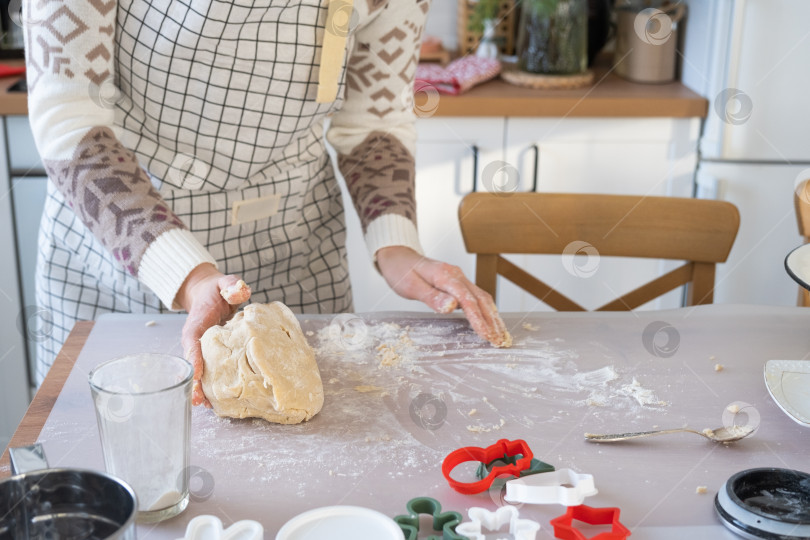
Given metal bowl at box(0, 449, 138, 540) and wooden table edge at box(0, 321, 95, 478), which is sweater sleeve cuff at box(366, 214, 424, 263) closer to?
wooden table edge at box(0, 321, 95, 478)

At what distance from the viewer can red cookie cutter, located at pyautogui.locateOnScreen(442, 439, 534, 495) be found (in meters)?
0.76

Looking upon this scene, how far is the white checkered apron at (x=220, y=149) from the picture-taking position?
1.12m

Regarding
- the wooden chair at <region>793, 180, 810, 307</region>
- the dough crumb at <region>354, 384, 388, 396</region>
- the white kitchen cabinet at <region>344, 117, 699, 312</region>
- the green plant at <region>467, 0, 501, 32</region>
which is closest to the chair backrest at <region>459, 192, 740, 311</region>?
the wooden chair at <region>793, 180, 810, 307</region>

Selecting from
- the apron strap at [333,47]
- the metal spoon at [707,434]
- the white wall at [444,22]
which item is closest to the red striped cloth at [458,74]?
the white wall at [444,22]

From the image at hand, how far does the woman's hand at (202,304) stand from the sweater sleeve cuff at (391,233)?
28cm

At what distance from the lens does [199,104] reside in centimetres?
117

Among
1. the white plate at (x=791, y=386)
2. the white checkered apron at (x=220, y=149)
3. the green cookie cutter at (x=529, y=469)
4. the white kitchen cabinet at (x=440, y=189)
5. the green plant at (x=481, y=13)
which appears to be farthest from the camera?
the green plant at (x=481, y=13)

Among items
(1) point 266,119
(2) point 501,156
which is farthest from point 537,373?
(2) point 501,156

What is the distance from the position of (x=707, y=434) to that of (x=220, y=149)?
0.75 m

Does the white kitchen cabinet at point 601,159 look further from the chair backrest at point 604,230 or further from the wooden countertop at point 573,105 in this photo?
the chair backrest at point 604,230

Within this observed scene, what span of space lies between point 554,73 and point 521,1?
316 mm

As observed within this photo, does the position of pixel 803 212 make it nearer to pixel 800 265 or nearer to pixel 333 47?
pixel 800 265

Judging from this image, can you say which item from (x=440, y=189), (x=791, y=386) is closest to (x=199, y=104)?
(x=791, y=386)

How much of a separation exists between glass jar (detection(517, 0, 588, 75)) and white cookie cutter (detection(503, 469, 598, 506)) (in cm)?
163
